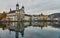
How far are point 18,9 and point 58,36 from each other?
0.81 meters

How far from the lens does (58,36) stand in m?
2.63

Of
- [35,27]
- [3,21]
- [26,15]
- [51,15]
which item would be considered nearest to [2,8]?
[3,21]

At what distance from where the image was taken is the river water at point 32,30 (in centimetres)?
259

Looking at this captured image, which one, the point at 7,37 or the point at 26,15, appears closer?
the point at 7,37

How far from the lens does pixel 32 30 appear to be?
9.04 ft

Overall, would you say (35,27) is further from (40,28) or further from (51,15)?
(51,15)

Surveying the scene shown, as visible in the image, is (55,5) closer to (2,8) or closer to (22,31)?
(22,31)

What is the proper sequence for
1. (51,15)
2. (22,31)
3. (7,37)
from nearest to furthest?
(7,37), (22,31), (51,15)

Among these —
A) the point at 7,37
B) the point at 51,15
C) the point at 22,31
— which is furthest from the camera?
the point at 51,15

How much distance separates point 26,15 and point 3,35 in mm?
510

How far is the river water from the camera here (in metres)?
2.59

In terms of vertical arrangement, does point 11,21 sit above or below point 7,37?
above

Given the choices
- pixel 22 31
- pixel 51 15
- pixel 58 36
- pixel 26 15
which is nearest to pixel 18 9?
pixel 26 15

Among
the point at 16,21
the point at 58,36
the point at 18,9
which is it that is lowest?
the point at 58,36
